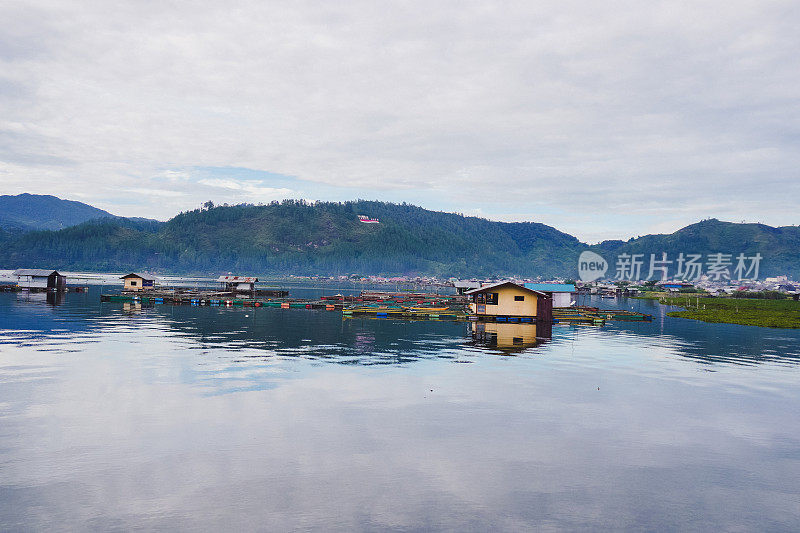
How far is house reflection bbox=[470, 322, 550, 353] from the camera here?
2174 inches

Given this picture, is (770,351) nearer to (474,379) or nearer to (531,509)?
(474,379)

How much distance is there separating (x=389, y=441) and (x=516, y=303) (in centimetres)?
6042

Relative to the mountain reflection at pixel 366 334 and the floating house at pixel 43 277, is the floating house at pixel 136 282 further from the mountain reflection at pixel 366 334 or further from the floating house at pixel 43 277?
the mountain reflection at pixel 366 334

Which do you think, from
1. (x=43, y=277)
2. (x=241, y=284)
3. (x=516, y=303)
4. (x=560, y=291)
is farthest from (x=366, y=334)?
(x=43, y=277)

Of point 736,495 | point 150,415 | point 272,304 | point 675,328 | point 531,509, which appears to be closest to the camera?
point 531,509

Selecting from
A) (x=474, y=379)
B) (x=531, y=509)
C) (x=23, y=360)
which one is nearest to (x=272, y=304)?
(x=23, y=360)

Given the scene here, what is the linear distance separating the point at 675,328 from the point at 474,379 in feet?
203

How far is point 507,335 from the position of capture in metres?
64.1

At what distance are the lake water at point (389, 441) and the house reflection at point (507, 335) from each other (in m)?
8.15

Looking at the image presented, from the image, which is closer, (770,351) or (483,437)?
(483,437)

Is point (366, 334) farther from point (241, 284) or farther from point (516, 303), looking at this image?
point (241, 284)

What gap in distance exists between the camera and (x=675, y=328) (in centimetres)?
8362

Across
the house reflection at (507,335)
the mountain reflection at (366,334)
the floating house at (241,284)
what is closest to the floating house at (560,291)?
the mountain reflection at (366,334)

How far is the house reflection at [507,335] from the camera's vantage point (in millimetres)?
55219
